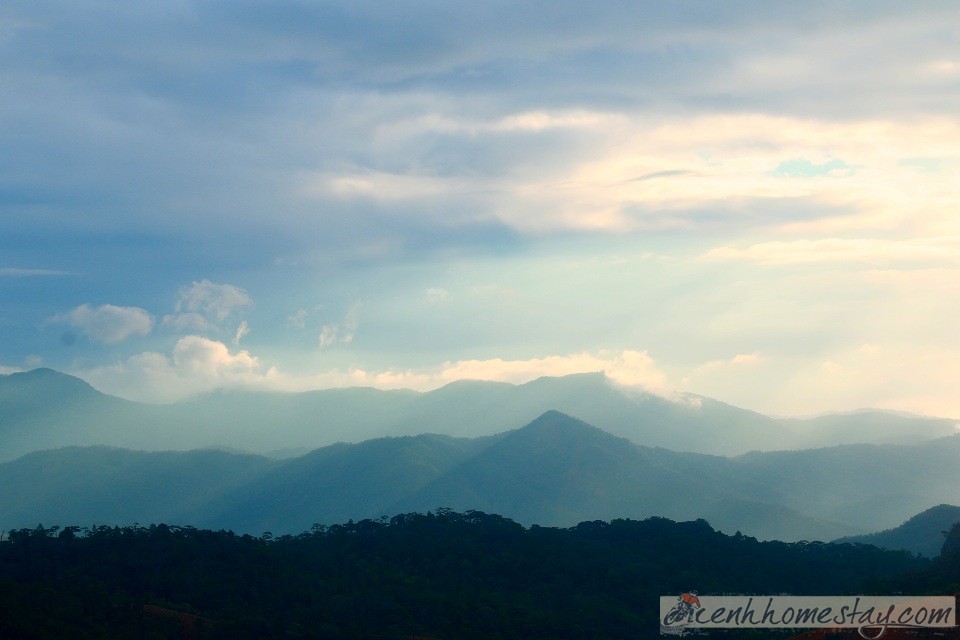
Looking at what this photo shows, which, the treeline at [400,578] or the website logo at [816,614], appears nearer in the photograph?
the website logo at [816,614]

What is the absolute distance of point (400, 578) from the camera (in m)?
107

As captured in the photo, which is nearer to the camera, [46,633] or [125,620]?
[46,633]

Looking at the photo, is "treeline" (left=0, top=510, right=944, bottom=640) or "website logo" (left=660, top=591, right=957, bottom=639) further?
"treeline" (left=0, top=510, right=944, bottom=640)

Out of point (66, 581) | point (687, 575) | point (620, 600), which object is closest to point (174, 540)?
point (66, 581)

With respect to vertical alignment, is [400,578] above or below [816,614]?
above

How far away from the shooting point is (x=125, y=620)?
8062cm

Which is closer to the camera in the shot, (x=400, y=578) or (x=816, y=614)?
(x=816, y=614)

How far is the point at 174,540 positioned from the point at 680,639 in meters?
59.1

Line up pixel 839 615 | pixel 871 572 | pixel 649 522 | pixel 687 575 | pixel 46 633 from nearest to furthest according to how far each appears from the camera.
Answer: pixel 46 633, pixel 839 615, pixel 687 575, pixel 871 572, pixel 649 522

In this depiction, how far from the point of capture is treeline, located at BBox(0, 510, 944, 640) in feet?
276

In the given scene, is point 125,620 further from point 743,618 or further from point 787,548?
point 787,548

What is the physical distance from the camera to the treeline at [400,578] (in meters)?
84.1

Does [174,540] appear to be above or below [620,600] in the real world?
above

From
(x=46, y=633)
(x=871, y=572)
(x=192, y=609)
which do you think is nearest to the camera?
(x=46, y=633)
